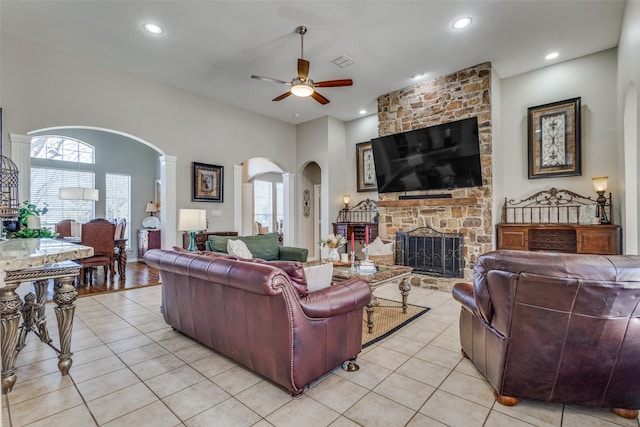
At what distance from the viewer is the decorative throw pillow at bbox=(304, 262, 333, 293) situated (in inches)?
87.8

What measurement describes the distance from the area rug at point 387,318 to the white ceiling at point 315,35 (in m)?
3.38

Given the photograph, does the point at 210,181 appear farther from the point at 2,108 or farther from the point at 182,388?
the point at 182,388

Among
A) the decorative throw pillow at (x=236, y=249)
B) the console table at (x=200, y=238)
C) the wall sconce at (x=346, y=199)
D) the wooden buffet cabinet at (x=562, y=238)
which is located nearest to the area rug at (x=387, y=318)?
the decorative throw pillow at (x=236, y=249)

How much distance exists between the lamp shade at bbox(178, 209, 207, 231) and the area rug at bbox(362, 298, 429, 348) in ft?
9.24

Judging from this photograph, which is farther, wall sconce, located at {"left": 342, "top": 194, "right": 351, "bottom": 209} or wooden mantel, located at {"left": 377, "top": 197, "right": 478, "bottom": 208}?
wall sconce, located at {"left": 342, "top": 194, "right": 351, "bottom": 209}

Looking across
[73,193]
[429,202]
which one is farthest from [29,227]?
[429,202]

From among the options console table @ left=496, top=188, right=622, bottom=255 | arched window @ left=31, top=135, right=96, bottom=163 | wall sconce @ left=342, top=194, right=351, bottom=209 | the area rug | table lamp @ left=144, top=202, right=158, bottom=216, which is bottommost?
the area rug

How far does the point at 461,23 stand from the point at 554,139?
7.82ft

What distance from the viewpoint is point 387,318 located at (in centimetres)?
353

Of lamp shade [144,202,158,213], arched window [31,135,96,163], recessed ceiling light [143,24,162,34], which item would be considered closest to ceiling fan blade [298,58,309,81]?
recessed ceiling light [143,24,162,34]

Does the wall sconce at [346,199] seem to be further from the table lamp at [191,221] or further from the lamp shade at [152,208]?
the lamp shade at [152,208]

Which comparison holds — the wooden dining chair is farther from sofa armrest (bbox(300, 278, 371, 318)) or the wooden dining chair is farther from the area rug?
sofa armrest (bbox(300, 278, 371, 318))

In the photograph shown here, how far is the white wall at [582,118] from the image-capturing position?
4293mm

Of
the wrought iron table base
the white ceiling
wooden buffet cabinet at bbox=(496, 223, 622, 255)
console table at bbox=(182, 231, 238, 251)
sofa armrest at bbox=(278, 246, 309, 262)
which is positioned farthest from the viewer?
console table at bbox=(182, 231, 238, 251)
